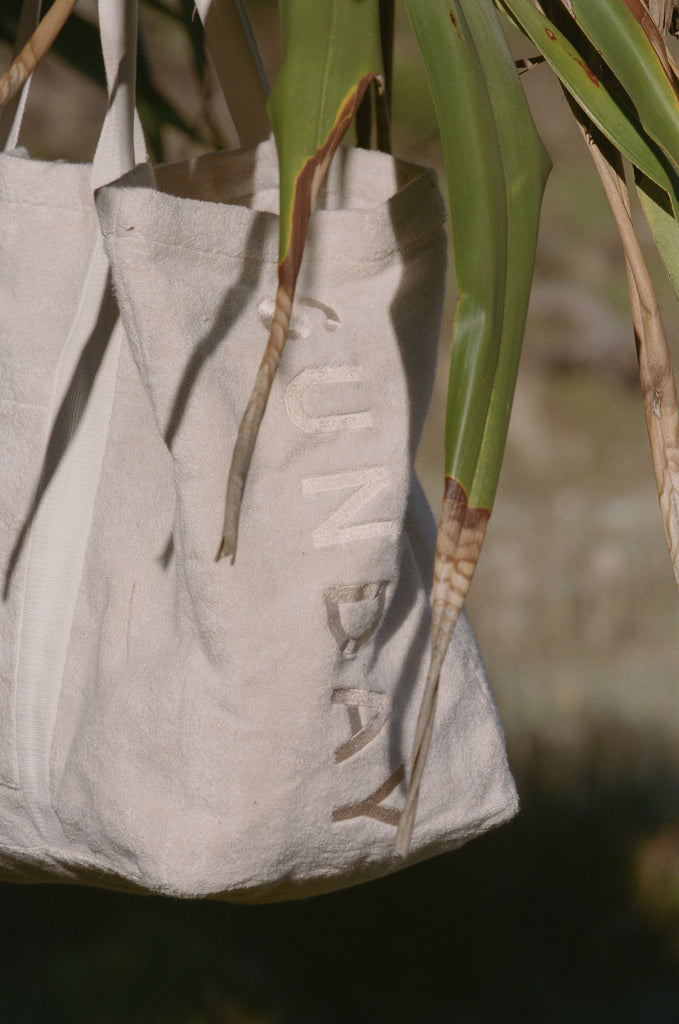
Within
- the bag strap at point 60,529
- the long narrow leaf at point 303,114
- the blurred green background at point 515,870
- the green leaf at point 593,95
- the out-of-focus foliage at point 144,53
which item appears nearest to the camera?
the long narrow leaf at point 303,114

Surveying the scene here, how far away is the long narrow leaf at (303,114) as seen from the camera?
0.35 m

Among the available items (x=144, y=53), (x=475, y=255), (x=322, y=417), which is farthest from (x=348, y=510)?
(x=144, y=53)

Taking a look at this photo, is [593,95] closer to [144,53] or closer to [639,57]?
[639,57]

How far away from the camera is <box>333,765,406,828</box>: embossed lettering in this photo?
0.54 metres

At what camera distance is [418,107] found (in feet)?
5.98

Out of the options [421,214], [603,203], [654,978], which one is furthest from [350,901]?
[603,203]

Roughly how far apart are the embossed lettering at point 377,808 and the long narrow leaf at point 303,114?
0.69 feet

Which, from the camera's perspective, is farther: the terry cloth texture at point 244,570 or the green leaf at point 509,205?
the terry cloth texture at point 244,570

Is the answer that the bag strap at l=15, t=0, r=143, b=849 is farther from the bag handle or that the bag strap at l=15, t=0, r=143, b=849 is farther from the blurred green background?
the blurred green background

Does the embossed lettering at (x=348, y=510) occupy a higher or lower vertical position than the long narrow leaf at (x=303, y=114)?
lower

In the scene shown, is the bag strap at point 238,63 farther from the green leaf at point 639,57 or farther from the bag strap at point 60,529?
the green leaf at point 639,57

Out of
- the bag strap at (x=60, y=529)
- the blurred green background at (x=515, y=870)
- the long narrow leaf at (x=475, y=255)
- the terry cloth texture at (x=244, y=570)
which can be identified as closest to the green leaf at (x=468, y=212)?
the long narrow leaf at (x=475, y=255)

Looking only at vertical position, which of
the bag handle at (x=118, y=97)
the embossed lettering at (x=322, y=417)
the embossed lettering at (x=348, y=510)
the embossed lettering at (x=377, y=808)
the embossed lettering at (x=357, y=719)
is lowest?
the embossed lettering at (x=377, y=808)

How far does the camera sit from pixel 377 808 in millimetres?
553
